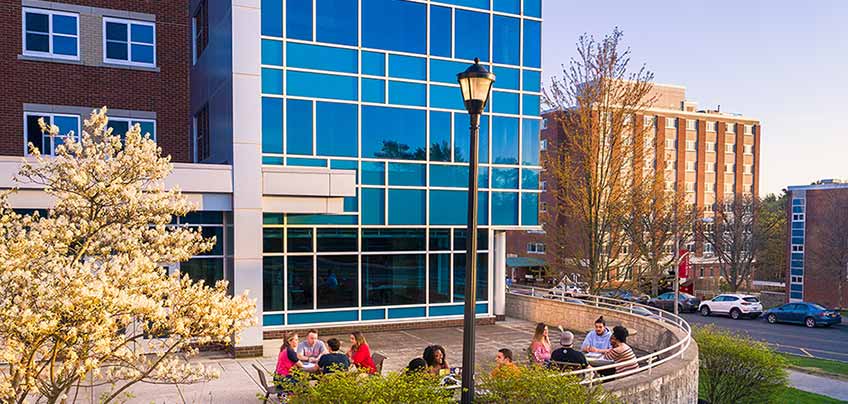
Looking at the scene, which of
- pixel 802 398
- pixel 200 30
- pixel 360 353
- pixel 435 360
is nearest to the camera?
pixel 435 360

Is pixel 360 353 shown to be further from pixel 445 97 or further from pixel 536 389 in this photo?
pixel 445 97

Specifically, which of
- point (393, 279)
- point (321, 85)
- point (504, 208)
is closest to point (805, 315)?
point (504, 208)

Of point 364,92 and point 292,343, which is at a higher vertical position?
point 364,92

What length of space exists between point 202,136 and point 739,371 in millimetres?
15656

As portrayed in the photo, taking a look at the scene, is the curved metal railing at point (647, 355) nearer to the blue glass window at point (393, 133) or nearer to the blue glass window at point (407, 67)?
the blue glass window at point (393, 133)

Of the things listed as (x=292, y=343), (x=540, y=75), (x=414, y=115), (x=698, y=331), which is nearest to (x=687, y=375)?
(x=698, y=331)

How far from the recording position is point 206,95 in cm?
1689

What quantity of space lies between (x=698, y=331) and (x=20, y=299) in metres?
14.5

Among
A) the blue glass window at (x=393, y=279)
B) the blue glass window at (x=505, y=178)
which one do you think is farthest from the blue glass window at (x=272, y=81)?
the blue glass window at (x=505, y=178)

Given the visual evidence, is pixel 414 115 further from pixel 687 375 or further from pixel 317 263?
pixel 687 375

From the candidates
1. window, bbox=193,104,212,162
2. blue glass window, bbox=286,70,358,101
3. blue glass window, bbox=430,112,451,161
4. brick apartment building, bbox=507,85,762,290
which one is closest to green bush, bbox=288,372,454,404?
blue glass window, bbox=286,70,358,101

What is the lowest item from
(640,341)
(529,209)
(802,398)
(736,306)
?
(736,306)

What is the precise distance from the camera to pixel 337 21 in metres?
17.7

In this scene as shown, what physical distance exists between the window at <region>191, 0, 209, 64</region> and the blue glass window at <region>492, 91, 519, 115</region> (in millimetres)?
8999
